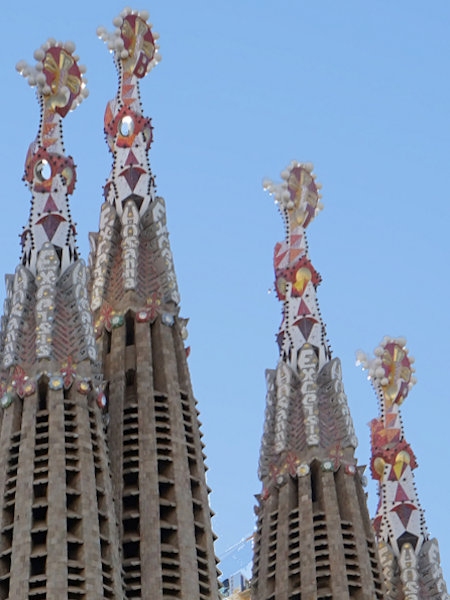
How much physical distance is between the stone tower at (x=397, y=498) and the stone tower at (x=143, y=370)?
9.52 metres

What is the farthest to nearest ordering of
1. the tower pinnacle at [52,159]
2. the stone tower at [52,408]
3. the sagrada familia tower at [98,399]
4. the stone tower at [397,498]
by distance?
the stone tower at [397,498] → the tower pinnacle at [52,159] → the sagrada familia tower at [98,399] → the stone tower at [52,408]

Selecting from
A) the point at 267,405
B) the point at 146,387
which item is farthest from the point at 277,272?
the point at 146,387

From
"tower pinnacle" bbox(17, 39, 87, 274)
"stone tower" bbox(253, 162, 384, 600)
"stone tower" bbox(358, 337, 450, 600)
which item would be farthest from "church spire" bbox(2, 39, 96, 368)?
"stone tower" bbox(358, 337, 450, 600)

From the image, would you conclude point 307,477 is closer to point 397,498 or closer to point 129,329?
point 397,498

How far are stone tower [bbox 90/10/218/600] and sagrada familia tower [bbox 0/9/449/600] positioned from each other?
5 cm

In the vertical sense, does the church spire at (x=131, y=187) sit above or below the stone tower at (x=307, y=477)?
above

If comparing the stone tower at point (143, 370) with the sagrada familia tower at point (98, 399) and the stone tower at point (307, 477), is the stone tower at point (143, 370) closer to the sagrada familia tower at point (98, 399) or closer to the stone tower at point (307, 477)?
the sagrada familia tower at point (98, 399)

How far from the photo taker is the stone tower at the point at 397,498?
2598 inches

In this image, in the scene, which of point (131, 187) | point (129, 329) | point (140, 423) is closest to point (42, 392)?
point (140, 423)

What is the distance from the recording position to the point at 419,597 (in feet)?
215

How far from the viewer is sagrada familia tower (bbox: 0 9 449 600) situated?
5434cm

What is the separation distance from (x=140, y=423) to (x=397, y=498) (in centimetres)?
1193

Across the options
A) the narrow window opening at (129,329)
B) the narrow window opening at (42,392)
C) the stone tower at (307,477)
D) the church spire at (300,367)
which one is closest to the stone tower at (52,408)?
the narrow window opening at (42,392)

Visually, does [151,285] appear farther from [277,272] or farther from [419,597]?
[419,597]
